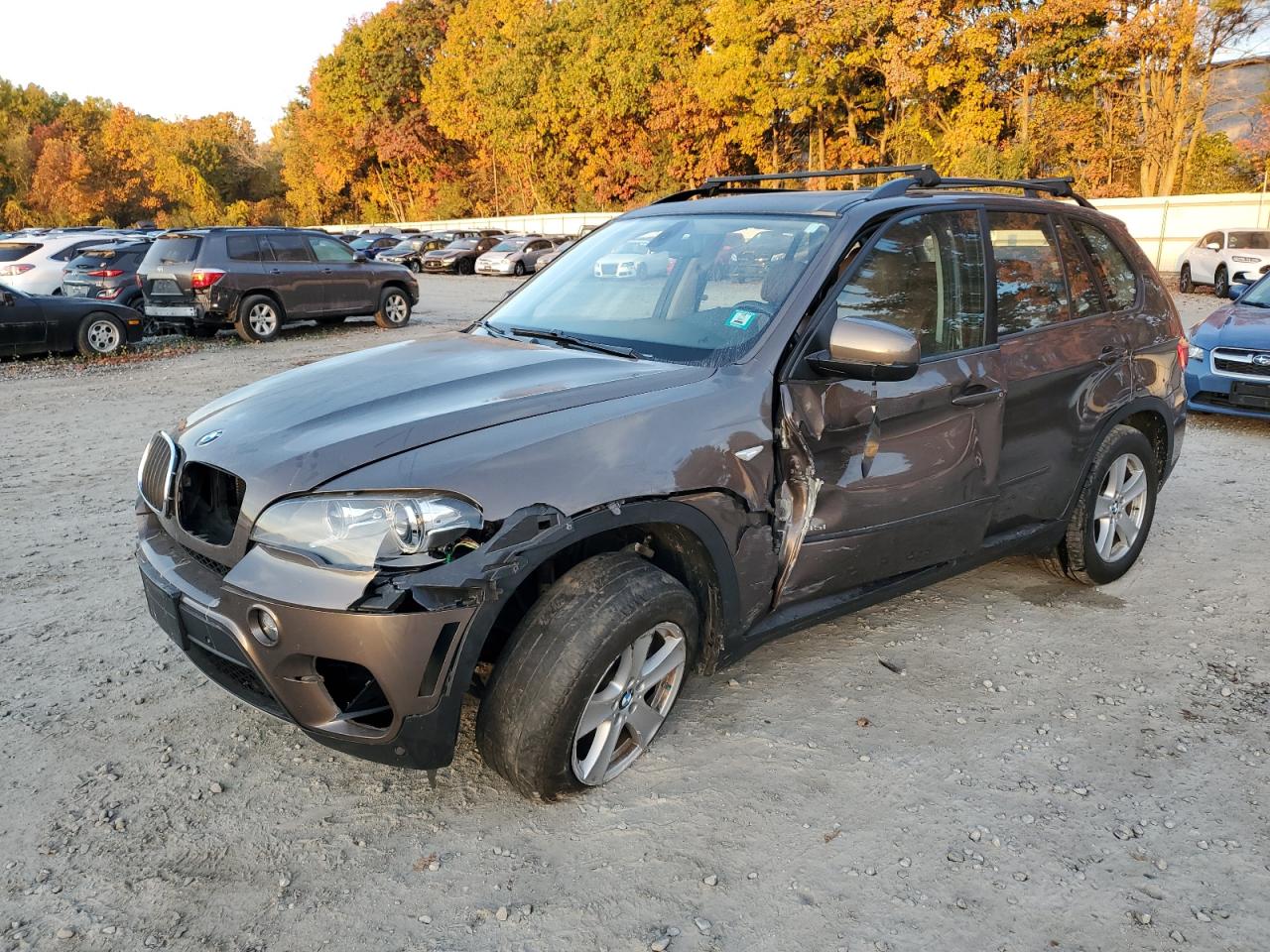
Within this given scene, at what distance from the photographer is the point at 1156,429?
484 centimetres

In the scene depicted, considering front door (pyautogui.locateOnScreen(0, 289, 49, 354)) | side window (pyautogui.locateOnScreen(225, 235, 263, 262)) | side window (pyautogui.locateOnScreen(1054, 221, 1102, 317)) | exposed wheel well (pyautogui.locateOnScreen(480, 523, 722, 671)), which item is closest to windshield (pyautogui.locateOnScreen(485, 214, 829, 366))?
exposed wheel well (pyautogui.locateOnScreen(480, 523, 722, 671))

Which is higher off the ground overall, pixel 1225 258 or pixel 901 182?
pixel 901 182

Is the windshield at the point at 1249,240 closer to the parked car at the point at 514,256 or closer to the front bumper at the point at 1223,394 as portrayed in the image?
the front bumper at the point at 1223,394

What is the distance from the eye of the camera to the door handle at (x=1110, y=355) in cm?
433

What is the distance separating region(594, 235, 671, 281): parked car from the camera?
12.7ft

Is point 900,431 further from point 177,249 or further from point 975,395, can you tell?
point 177,249

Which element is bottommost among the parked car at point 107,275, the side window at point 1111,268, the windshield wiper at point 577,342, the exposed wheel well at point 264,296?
the exposed wheel well at point 264,296

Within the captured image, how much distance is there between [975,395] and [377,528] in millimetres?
2313

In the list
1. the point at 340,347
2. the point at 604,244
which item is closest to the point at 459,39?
the point at 340,347

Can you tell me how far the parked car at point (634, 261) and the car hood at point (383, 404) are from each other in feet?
1.86

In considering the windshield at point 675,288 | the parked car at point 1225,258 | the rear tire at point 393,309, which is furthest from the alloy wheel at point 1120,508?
the parked car at point 1225,258

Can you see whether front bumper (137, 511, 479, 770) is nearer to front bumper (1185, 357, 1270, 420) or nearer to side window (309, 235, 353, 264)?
front bumper (1185, 357, 1270, 420)

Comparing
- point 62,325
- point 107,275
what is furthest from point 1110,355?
point 107,275

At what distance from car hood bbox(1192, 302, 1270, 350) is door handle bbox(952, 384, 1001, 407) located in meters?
5.61
